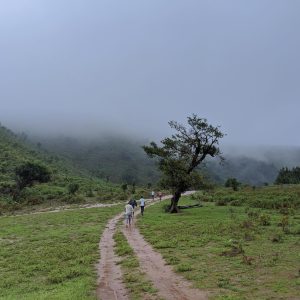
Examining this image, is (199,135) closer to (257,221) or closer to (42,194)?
(257,221)

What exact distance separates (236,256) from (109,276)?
7039 millimetres

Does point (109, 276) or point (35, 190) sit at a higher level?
point (35, 190)

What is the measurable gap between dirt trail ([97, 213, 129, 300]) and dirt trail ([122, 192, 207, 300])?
1.36m

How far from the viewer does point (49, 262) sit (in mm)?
26500

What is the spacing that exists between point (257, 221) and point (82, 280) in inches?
947

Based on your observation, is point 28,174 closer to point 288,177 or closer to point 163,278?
point 163,278

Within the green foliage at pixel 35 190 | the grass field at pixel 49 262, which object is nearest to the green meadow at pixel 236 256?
the grass field at pixel 49 262

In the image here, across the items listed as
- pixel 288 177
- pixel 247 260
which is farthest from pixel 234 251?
pixel 288 177

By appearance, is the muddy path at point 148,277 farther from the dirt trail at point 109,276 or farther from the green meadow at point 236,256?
the green meadow at point 236,256

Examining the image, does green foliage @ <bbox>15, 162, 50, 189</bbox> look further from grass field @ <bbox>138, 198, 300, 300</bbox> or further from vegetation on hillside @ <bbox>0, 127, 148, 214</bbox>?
grass field @ <bbox>138, 198, 300, 300</bbox>

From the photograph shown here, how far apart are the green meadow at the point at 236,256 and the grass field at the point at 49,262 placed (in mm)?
4425

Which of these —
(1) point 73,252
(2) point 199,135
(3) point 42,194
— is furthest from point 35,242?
(3) point 42,194

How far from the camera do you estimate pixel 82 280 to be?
20375 mm

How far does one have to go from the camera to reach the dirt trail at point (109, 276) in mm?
17594
